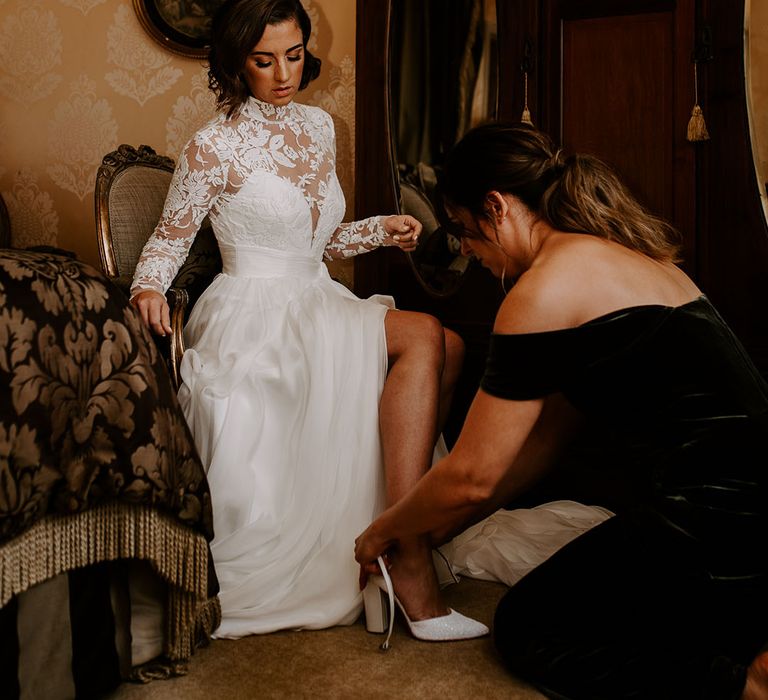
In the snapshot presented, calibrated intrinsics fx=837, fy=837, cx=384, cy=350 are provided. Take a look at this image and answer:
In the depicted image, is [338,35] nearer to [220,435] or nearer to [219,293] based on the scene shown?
[219,293]

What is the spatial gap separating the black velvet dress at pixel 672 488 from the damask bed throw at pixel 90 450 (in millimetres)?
553

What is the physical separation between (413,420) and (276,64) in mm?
1006

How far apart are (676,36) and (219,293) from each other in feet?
4.52

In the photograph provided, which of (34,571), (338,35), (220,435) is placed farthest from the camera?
(338,35)

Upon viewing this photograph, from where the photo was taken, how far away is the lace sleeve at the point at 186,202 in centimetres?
206

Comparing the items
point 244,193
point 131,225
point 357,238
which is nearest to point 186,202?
point 244,193

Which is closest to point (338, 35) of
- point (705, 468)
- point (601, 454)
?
point (601, 454)

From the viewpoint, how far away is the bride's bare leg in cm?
165

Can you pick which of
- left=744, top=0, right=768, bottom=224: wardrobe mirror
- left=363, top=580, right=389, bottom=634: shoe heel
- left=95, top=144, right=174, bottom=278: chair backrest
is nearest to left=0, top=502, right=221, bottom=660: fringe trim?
left=363, top=580, right=389, bottom=634: shoe heel

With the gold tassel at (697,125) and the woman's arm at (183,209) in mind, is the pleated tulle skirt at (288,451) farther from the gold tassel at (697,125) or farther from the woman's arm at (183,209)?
the gold tassel at (697,125)

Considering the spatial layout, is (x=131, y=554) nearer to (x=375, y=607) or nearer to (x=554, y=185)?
(x=375, y=607)

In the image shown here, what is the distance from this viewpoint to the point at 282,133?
2.20m

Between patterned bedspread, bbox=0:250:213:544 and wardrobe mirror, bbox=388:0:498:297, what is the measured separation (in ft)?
4.46

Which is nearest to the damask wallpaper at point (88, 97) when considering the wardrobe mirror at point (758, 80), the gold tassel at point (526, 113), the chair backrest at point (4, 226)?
the chair backrest at point (4, 226)
